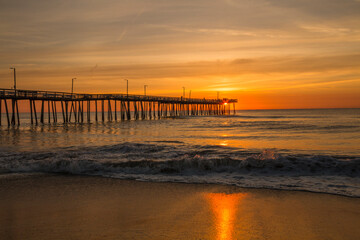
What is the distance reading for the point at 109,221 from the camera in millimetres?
5066

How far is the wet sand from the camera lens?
4.55 meters

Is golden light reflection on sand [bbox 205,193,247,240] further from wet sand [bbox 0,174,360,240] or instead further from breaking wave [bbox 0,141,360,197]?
breaking wave [bbox 0,141,360,197]

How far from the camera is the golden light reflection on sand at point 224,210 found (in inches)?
179

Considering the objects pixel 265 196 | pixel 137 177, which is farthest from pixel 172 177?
pixel 265 196

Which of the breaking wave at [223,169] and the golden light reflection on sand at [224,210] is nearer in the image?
the golden light reflection on sand at [224,210]

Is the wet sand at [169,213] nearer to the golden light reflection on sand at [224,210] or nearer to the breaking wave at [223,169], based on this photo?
the golden light reflection on sand at [224,210]

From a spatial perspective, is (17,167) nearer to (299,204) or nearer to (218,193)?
(218,193)

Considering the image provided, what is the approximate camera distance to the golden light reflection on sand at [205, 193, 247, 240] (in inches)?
179

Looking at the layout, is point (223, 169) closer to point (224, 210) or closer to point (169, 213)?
point (224, 210)

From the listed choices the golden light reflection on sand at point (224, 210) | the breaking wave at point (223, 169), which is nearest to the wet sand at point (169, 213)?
the golden light reflection on sand at point (224, 210)

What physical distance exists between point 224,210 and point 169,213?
101cm

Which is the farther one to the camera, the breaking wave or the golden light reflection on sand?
the breaking wave

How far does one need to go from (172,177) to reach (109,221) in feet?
12.7

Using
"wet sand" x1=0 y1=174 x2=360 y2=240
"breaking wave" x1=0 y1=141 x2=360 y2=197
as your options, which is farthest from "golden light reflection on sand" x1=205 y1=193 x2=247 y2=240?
"breaking wave" x1=0 y1=141 x2=360 y2=197
